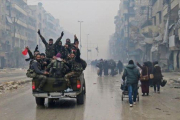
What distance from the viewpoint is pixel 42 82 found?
8727 millimetres

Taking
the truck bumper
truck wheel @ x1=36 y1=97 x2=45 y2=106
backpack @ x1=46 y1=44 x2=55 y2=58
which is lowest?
truck wheel @ x1=36 y1=97 x2=45 y2=106

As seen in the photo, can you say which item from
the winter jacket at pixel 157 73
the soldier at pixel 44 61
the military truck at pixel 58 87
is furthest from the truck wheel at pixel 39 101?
the winter jacket at pixel 157 73

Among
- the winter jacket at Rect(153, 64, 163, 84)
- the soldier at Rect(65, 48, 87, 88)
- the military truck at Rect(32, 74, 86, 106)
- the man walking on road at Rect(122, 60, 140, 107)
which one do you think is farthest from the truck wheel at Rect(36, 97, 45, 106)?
the winter jacket at Rect(153, 64, 163, 84)

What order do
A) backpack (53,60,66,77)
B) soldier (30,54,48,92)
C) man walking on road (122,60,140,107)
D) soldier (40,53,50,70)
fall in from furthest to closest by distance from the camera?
soldier (40,53,50,70)
man walking on road (122,60,140,107)
backpack (53,60,66,77)
soldier (30,54,48,92)

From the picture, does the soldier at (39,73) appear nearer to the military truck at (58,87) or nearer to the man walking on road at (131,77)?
the military truck at (58,87)

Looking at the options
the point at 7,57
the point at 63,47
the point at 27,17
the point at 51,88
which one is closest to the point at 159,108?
the point at 51,88

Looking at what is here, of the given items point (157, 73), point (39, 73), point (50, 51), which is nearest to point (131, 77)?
point (39, 73)

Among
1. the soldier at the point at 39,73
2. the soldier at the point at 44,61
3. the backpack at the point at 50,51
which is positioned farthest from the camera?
the backpack at the point at 50,51

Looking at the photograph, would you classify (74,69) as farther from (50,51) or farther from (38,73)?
(50,51)

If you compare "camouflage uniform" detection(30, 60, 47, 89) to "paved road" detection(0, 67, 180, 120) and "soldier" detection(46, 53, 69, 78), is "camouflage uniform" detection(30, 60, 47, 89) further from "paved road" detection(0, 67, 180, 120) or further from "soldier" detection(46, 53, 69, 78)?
"paved road" detection(0, 67, 180, 120)

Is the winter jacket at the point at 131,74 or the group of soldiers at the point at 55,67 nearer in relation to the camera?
the group of soldiers at the point at 55,67

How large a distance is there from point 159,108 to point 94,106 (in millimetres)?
2251

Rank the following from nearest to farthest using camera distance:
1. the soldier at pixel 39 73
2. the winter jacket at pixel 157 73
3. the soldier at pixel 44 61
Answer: the soldier at pixel 39 73
the soldier at pixel 44 61
the winter jacket at pixel 157 73

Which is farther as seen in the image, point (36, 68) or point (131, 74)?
point (131, 74)
